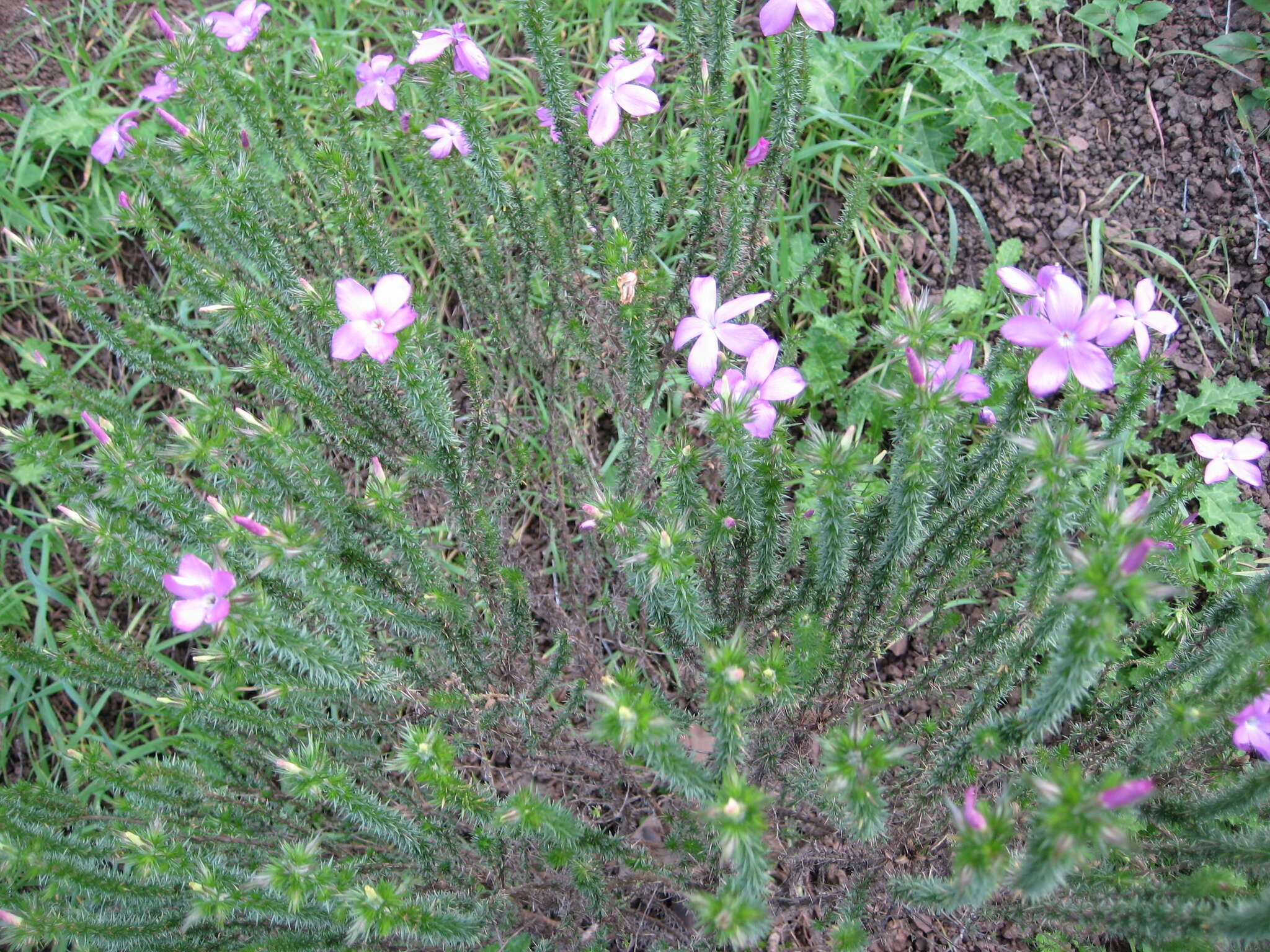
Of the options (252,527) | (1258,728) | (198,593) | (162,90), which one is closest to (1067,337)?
(1258,728)

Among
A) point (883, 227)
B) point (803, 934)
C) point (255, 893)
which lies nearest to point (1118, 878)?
point (803, 934)

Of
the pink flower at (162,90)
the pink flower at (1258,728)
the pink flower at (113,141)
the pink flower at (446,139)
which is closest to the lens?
the pink flower at (1258,728)

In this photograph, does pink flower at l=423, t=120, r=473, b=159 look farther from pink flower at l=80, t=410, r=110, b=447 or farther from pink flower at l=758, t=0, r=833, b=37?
pink flower at l=80, t=410, r=110, b=447

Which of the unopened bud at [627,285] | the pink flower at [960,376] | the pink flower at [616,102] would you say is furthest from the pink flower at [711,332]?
the pink flower at [616,102]

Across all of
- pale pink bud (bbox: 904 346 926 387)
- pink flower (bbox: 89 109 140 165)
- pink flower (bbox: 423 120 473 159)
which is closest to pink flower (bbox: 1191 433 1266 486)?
pale pink bud (bbox: 904 346 926 387)

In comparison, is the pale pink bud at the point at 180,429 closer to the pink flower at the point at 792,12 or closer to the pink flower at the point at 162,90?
the pink flower at the point at 162,90

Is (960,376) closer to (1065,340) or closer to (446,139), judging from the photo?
(1065,340)
